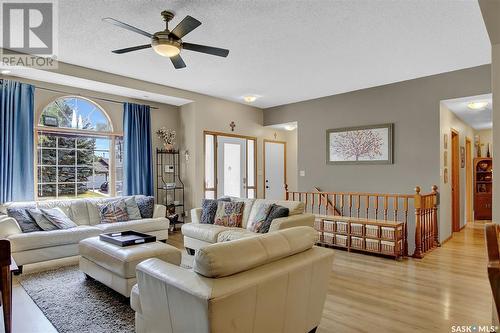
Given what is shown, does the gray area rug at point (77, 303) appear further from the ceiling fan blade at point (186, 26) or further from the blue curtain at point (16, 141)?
the ceiling fan blade at point (186, 26)

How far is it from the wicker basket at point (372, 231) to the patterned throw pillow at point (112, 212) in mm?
3855

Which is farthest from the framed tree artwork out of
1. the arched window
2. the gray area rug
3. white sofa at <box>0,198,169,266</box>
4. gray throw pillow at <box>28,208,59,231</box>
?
gray throw pillow at <box>28,208,59,231</box>

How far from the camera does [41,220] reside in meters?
4.14

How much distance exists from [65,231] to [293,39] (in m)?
3.90

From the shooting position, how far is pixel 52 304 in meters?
2.84

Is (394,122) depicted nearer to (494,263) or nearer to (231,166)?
(231,166)

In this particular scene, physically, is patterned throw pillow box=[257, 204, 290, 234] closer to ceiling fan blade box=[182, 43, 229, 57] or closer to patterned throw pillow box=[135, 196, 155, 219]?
ceiling fan blade box=[182, 43, 229, 57]

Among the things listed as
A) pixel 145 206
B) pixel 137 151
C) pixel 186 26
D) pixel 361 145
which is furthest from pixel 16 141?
pixel 361 145

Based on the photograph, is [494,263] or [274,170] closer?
[494,263]

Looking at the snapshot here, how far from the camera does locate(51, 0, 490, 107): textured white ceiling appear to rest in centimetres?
291

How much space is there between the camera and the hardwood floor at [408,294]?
2.49 m

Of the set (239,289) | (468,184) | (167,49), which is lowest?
(239,289)

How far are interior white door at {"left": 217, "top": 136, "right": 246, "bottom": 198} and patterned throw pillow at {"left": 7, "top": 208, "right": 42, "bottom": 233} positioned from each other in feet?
11.5

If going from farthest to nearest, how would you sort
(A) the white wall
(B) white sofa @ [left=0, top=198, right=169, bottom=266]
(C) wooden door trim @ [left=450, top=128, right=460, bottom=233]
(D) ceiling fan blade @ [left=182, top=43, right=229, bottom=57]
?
(C) wooden door trim @ [left=450, top=128, right=460, bottom=233] → (A) the white wall → (B) white sofa @ [left=0, top=198, right=169, bottom=266] → (D) ceiling fan blade @ [left=182, top=43, right=229, bottom=57]
